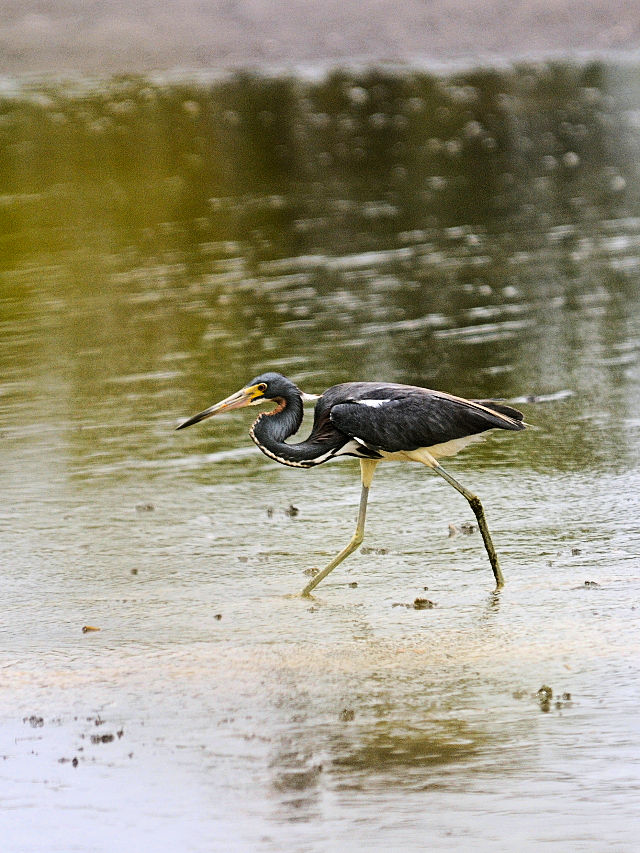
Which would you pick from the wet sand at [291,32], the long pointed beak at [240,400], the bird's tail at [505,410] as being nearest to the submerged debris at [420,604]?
the bird's tail at [505,410]

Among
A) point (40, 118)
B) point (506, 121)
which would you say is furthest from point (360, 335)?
point (40, 118)

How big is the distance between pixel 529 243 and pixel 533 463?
23.6 feet

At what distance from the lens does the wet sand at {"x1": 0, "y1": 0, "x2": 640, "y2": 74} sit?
28.9 meters

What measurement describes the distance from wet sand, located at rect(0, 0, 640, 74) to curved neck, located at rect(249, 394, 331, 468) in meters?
23.4

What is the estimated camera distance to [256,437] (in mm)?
6883

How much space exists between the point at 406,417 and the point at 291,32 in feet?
81.2

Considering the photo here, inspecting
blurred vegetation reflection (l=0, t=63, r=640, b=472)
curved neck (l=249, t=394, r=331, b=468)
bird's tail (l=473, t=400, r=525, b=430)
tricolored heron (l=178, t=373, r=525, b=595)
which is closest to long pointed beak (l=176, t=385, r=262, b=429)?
tricolored heron (l=178, t=373, r=525, b=595)

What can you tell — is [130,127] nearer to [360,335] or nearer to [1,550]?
[360,335]

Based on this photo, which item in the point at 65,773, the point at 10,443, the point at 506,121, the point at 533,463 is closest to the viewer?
the point at 65,773

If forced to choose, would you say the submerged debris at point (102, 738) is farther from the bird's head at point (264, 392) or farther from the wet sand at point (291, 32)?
the wet sand at point (291, 32)

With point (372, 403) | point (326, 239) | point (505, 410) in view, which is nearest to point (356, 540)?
point (372, 403)

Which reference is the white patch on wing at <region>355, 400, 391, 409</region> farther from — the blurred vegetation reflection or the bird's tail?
the blurred vegetation reflection

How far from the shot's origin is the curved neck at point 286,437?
686 centimetres

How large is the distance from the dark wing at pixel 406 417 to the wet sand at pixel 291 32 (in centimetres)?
2338
